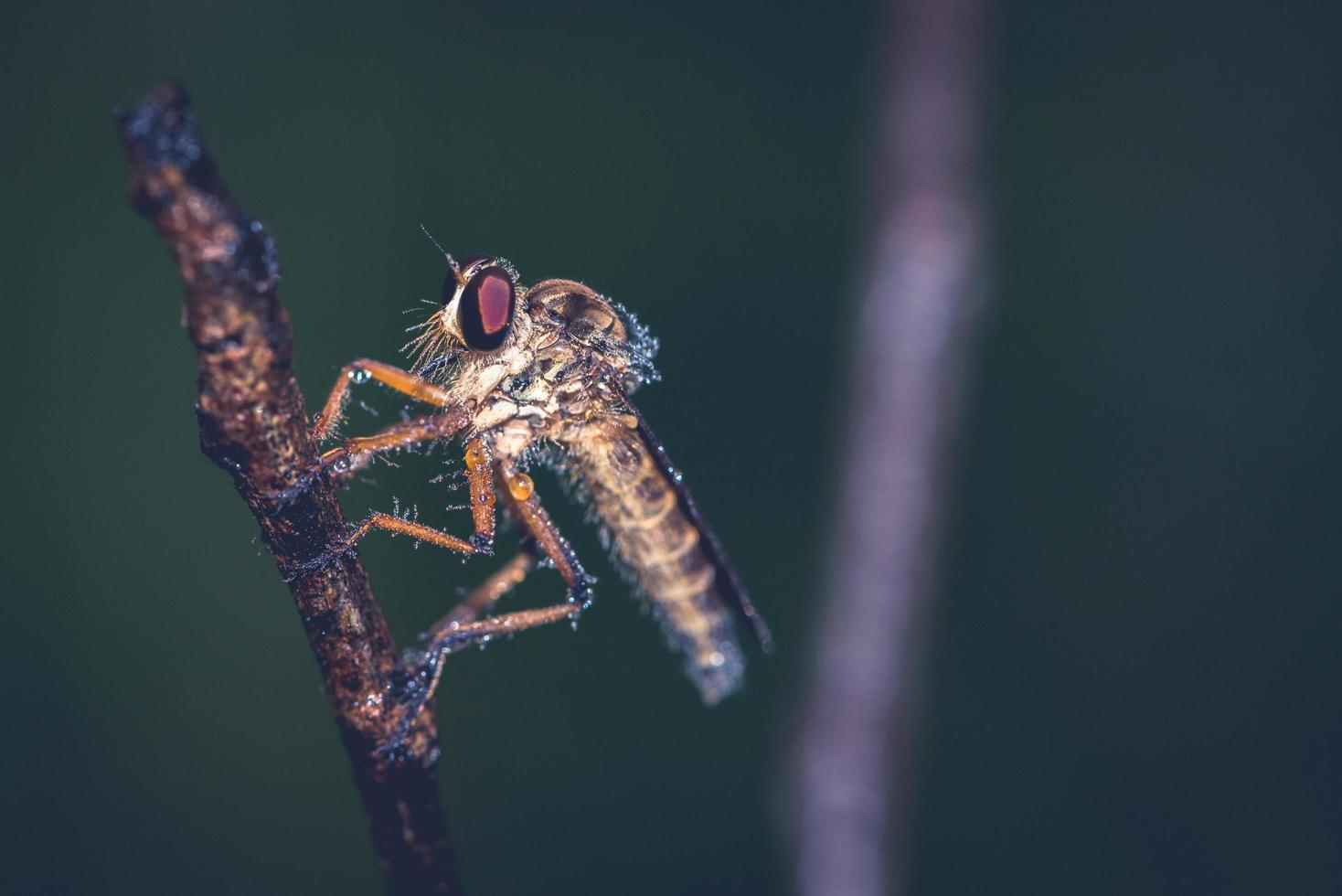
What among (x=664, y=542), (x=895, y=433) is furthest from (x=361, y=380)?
(x=895, y=433)

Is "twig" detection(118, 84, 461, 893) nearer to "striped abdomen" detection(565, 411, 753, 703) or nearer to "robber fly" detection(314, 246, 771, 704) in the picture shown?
"robber fly" detection(314, 246, 771, 704)

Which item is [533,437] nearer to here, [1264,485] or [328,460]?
[328,460]

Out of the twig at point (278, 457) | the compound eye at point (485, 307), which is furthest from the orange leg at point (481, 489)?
the twig at point (278, 457)

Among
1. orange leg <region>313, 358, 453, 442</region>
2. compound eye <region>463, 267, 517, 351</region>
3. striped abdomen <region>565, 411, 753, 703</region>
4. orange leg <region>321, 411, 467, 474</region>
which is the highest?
compound eye <region>463, 267, 517, 351</region>

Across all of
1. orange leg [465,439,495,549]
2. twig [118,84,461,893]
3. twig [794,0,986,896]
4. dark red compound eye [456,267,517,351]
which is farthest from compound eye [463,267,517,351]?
twig [794,0,986,896]

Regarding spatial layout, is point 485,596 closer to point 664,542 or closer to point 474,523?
point 474,523

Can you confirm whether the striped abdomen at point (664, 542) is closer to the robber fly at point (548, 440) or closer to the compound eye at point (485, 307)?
the robber fly at point (548, 440)

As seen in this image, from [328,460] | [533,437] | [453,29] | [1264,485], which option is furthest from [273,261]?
[1264,485]
